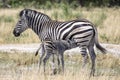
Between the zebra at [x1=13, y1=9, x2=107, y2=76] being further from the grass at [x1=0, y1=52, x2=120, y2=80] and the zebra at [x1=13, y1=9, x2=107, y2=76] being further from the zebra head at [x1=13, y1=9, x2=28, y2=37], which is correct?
the grass at [x1=0, y1=52, x2=120, y2=80]

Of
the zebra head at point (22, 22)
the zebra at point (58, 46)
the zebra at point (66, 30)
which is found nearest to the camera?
the zebra at point (58, 46)

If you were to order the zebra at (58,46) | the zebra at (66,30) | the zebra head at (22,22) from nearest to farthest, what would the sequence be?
the zebra at (58,46)
the zebra at (66,30)
the zebra head at (22,22)

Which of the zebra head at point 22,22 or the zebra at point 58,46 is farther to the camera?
the zebra head at point 22,22

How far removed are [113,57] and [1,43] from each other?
5.57m

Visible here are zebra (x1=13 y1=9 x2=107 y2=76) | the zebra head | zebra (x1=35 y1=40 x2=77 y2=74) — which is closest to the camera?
zebra (x1=35 y1=40 x2=77 y2=74)

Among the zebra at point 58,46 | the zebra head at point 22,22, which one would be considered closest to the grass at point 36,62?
the zebra at point 58,46

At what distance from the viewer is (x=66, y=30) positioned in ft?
42.5

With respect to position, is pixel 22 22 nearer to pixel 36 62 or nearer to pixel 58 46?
pixel 36 62

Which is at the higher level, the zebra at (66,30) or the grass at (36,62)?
the zebra at (66,30)

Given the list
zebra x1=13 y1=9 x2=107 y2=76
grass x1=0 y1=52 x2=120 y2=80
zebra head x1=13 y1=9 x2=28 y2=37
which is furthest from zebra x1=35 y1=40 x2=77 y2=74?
zebra head x1=13 y1=9 x2=28 y2=37

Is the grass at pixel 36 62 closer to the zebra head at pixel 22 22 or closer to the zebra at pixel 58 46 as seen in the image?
the zebra at pixel 58 46

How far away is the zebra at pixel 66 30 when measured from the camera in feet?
41.6

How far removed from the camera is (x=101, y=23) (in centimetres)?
2464

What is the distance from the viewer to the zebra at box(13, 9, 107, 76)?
499 inches
